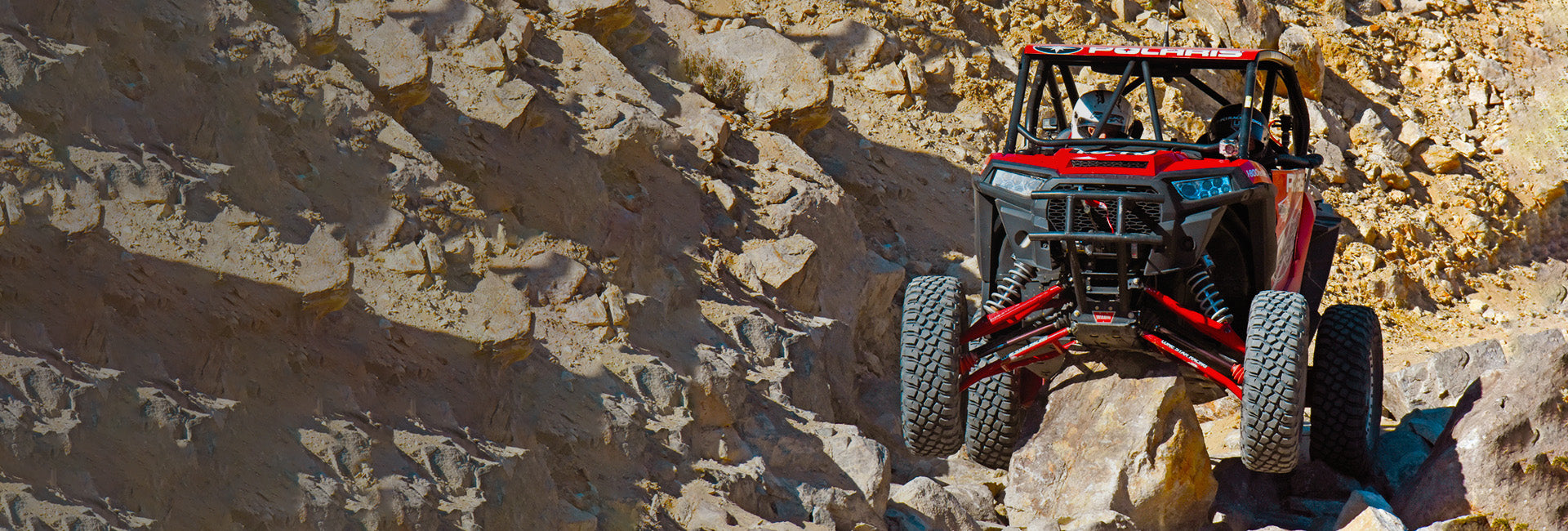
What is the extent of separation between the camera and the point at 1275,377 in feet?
23.4

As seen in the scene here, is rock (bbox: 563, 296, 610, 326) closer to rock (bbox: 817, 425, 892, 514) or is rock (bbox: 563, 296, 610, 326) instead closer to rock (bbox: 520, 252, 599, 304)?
rock (bbox: 520, 252, 599, 304)

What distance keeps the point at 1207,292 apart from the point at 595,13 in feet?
22.5

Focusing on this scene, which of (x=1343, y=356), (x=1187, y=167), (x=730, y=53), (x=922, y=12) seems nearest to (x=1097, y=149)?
(x=1187, y=167)

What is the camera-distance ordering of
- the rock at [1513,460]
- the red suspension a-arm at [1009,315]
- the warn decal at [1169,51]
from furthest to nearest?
the rock at [1513,460], the warn decal at [1169,51], the red suspension a-arm at [1009,315]

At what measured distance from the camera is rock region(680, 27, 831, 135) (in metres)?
12.9

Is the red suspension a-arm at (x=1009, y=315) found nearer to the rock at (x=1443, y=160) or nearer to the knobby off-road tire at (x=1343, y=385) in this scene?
the knobby off-road tire at (x=1343, y=385)

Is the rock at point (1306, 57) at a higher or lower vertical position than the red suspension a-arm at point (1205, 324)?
lower

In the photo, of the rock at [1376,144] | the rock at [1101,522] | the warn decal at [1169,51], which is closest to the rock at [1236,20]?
the rock at [1376,144]

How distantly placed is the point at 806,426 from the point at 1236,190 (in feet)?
12.8

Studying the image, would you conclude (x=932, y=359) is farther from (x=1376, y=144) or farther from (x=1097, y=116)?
(x=1376, y=144)

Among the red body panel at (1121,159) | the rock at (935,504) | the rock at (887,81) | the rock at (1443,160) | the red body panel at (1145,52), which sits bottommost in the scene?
the rock at (1443,160)

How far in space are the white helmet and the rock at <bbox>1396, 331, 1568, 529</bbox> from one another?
317 cm

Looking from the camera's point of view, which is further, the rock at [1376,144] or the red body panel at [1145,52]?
the rock at [1376,144]

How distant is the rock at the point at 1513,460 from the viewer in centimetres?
869
